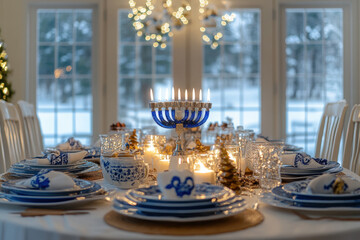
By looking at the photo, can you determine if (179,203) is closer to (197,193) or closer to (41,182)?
(197,193)

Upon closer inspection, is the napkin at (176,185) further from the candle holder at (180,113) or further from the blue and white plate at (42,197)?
the candle holder at (180,113)

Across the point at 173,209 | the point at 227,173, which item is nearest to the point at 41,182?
the point at 173,209

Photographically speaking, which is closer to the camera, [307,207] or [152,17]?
[307,207]

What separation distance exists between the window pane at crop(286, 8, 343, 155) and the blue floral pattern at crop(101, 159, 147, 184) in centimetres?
322

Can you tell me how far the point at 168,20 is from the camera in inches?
164

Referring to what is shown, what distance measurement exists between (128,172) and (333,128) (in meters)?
1.67

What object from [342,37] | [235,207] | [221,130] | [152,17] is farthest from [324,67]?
[235,207]

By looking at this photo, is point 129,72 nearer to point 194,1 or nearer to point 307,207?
point 194,1

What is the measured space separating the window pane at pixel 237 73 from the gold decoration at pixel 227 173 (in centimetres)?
298

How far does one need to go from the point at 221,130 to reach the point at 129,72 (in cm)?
174

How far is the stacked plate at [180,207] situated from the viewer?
0.82 meters

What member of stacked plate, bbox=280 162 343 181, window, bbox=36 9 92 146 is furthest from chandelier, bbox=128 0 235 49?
stacked plate, bbox=280 162 343 181

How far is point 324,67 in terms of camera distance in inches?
167

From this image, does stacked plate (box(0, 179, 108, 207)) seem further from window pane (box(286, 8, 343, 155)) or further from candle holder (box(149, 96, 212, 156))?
window pane (box(286, 8, 343, 155))
